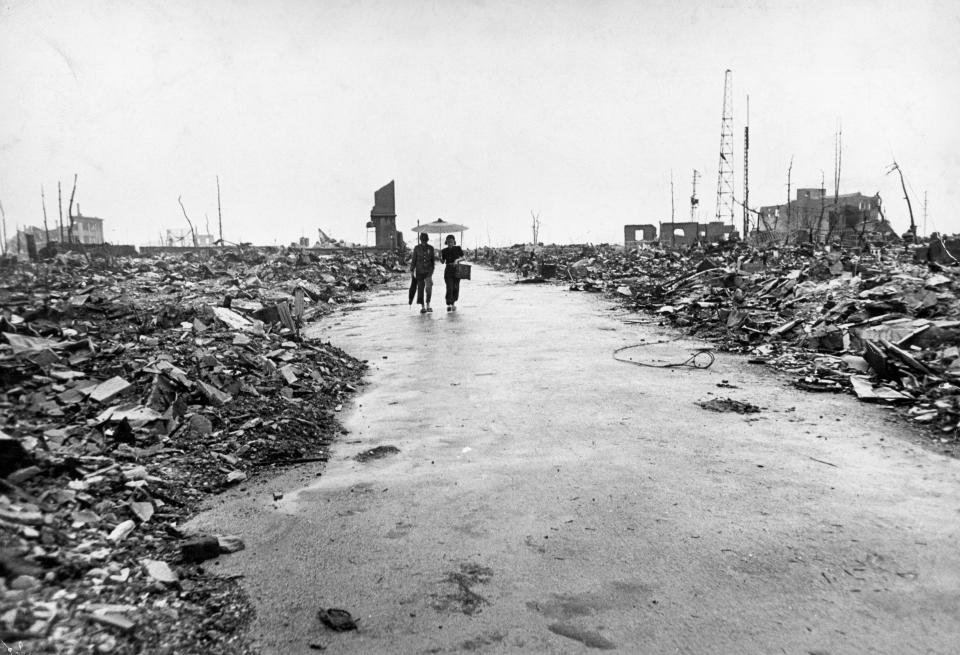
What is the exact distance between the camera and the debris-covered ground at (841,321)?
5.45 meters

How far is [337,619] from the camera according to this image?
7.48ft

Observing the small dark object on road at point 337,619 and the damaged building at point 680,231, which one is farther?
the damaged building at point 680,231

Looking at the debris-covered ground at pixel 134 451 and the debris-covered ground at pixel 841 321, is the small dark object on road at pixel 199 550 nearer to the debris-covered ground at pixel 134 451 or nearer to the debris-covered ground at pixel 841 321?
the debris-covered ground at pixel 134 451

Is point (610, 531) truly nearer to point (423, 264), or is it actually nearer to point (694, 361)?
point (694, 361)

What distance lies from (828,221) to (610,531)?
4460 centimetres

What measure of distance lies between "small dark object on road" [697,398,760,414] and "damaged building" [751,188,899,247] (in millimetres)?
20663

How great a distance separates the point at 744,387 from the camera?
5.98 metres

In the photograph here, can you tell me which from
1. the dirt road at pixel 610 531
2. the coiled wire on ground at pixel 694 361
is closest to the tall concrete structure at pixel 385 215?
the coiled wire on ground at pixel 694 361

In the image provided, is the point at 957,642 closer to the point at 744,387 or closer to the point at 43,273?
the point at 744,387

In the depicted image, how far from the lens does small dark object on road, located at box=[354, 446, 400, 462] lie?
4.10m

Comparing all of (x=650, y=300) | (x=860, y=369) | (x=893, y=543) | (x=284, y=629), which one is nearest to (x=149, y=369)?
(x=284, y=629)

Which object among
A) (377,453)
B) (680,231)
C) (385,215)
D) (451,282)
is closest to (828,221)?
(680,231)

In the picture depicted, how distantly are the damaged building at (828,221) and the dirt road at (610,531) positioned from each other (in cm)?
2186

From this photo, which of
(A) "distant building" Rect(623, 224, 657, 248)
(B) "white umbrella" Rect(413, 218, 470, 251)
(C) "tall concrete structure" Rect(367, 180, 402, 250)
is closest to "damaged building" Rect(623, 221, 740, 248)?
(A) "distant building" Rect(623, 224, 657, 248)
